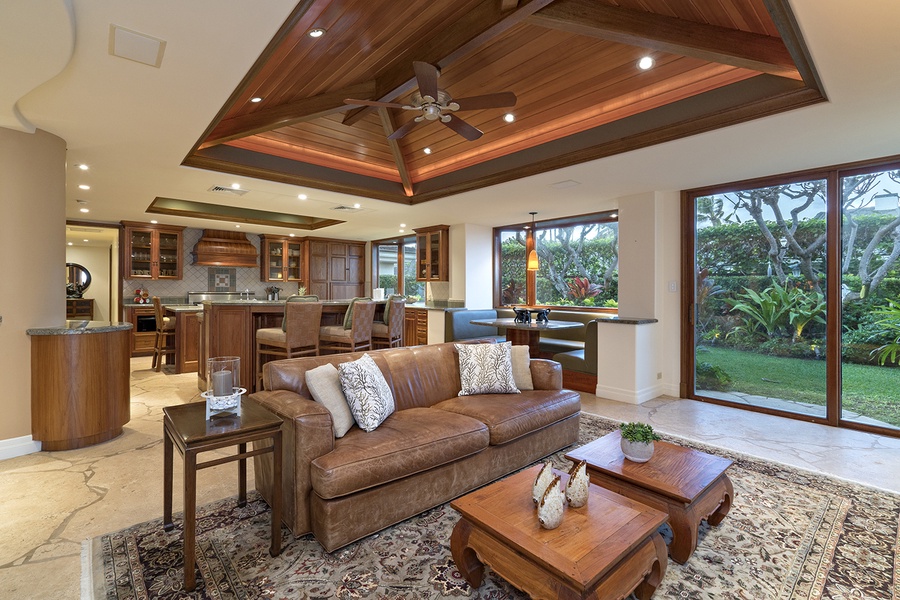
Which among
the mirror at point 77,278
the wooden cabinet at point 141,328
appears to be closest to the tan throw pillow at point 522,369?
the wooden cabinet at point 141,328

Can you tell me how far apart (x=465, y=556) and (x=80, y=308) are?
11926mm

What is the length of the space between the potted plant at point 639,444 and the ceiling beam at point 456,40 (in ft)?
7.61

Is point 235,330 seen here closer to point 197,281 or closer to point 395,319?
point 395,319

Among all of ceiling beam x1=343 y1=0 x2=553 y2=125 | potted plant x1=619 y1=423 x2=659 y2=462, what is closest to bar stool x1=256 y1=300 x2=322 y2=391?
ceiling beam x1=343 y1=0 x2=553 y2=125

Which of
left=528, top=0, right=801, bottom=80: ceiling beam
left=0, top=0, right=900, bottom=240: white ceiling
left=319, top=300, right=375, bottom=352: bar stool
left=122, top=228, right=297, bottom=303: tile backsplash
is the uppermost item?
left=528, top=0, right=801, bottom=80: ceiling beam

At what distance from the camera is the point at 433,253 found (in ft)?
26.1

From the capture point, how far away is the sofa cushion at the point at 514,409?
2.69 meters

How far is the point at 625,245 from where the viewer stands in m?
5.23

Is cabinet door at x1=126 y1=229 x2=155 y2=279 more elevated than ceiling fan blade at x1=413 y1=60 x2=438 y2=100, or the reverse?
ceiling fan blade at x1=413 y1=60 x2=438 y2=100

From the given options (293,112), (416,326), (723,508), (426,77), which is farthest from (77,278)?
(723,508)

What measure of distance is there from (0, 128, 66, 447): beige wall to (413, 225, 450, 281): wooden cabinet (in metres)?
5.27

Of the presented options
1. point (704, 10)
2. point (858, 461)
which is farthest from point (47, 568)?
point (858, 461)

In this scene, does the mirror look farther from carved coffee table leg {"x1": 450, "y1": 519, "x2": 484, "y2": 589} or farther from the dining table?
carved coffee table leg {"x1": 450, "y1": 519, "x2": 484, "y2": 589}

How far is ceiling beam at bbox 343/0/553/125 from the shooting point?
2.43 m
